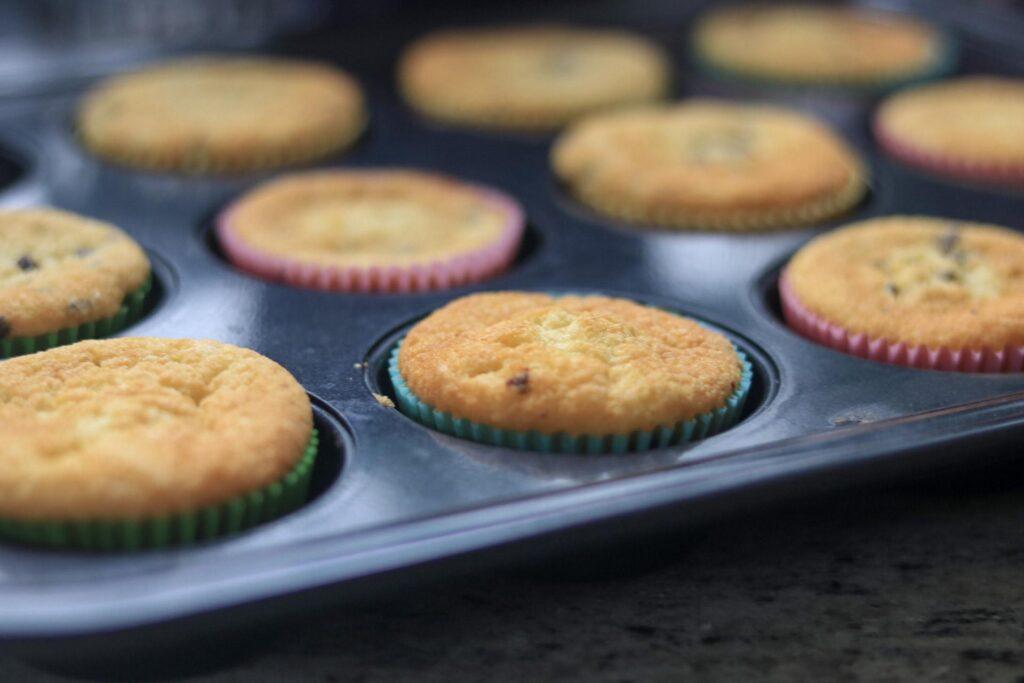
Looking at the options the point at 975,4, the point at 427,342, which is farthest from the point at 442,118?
the point at 975,4

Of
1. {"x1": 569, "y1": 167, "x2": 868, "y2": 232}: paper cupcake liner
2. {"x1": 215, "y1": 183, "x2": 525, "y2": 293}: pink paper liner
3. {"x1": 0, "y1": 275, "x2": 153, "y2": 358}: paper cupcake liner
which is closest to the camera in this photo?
{"x1": 0, "y1": 275, "x2": 153, "y2": 358}: paper cupcake liner

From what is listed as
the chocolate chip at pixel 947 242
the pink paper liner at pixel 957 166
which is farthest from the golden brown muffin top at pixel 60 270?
the pink paper liner at pixel 957 166

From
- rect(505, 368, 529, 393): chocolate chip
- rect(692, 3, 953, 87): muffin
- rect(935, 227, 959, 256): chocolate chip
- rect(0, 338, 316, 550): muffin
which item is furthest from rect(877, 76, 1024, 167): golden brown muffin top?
rect(0, 338, 316, 550): muffin

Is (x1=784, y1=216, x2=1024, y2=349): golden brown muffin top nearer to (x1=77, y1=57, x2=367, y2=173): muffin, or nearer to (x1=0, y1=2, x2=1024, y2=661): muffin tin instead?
(x1=0, y1=2, x2=1024, y2=661): muffin tin

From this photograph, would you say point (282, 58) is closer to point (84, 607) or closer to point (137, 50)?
point (137, 50)

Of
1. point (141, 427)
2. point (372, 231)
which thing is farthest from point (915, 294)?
point (141, 427)
